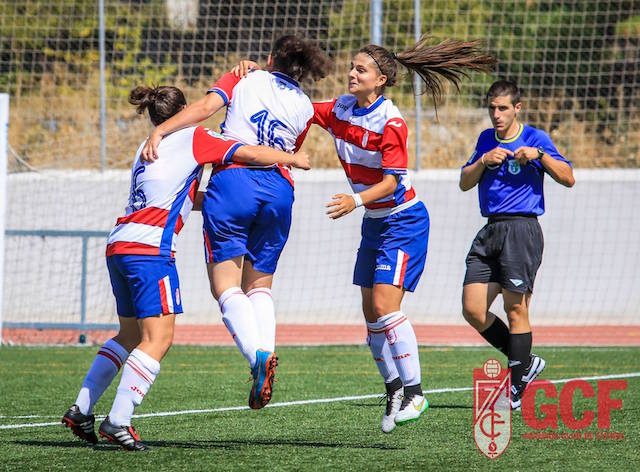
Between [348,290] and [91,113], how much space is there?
5.32 m

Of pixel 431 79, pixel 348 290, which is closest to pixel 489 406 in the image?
pixel 431 79

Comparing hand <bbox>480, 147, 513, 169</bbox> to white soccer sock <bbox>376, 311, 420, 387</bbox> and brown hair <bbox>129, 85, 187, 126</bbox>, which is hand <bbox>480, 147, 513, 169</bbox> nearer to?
white soccer sock <bbox>376, 311, 420, 387</bbox>

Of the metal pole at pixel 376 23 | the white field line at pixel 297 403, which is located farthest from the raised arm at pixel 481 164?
the metal pole at pixel 376 23

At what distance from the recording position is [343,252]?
14102 millimetres

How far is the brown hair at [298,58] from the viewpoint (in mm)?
5438

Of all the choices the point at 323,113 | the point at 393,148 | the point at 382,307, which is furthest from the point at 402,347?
the point at 323,113

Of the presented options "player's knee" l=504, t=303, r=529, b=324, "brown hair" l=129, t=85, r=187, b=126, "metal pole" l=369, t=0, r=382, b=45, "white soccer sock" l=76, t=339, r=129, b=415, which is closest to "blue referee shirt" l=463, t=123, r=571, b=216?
"player's knee" l=504, t=303, r=529, b=324

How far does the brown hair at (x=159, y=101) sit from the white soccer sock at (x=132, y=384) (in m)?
1.27

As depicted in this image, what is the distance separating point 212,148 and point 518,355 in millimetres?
2861

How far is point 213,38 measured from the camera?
50.0 ft

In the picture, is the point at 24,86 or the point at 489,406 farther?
the point at 24,86

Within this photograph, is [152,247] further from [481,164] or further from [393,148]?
[481,164]

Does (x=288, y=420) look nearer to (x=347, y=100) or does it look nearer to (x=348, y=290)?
(x=347, y=100)

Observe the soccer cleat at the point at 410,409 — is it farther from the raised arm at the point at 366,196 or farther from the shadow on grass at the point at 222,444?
the raised arm at the point at 366,196
